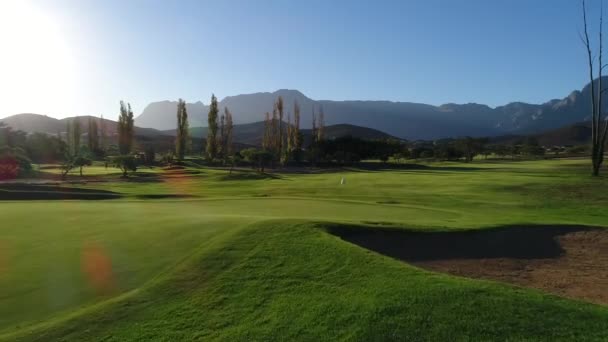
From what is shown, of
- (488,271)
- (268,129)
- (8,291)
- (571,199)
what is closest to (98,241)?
(8,291)

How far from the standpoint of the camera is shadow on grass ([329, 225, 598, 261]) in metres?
12.3

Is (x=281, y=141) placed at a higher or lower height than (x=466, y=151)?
higher

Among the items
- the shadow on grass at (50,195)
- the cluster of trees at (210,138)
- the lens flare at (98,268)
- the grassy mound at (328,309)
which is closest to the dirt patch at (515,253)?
the grassy mound at (328,309)

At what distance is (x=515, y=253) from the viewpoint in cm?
1279

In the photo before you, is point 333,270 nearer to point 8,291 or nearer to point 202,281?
point 202,281

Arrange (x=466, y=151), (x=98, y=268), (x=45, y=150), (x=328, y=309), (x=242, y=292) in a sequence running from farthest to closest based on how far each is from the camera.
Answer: (x=466, y=151), (x=45, y=150), (x=98, y=268), (x=242, y=292), (x=328, y=309)

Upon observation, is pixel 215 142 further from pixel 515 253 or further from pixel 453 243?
pixel 515 253

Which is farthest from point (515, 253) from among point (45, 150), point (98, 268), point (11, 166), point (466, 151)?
point (466, 151)

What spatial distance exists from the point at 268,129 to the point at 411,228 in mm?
100552

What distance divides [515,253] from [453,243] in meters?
1.78

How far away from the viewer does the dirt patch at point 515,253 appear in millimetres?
10258

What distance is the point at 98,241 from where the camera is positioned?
40.2 feet

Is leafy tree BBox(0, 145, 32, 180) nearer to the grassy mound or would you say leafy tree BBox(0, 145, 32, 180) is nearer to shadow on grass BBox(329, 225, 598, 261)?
shadow on grass BBox(329, 225, 598, 261)

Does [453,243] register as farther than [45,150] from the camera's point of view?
No
